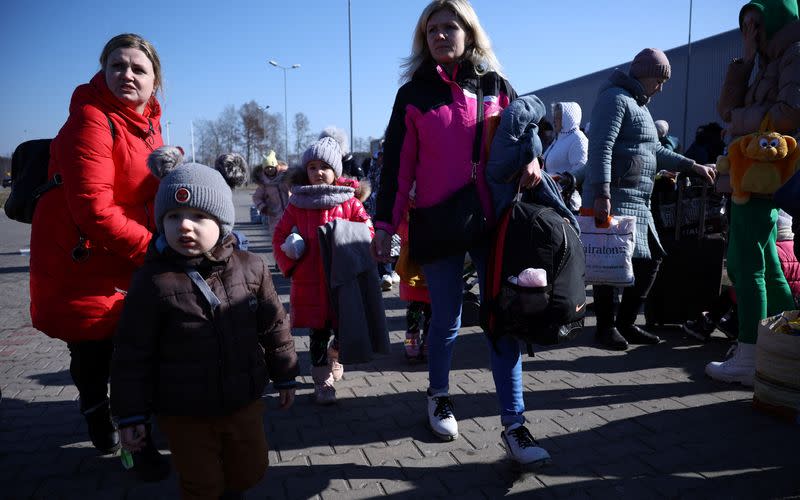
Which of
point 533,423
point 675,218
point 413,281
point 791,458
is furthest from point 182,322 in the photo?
point 675,218

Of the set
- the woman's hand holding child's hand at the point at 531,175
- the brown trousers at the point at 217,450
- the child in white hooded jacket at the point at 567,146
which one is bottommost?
the brown trousers at the point at 217,450

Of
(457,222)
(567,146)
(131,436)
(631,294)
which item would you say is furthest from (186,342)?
(567,146)

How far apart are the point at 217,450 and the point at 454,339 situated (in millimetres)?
1327

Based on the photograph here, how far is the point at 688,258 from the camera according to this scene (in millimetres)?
4969

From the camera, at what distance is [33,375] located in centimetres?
434

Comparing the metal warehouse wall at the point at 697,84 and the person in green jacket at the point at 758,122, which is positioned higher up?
the metal warehouse wall at the point at 697,84

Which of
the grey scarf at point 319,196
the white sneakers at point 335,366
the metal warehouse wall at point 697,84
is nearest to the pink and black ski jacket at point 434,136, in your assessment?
the grey scarf at point 319,196

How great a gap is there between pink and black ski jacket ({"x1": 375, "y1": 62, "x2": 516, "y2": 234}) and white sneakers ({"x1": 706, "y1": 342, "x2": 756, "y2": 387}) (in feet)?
7.11

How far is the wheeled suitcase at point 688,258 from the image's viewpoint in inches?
193

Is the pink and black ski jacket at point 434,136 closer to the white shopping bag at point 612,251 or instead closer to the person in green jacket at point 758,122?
the person in green jacket at point 758,122

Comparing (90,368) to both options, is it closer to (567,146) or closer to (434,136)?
(434,136)

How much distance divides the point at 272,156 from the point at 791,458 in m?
7.85

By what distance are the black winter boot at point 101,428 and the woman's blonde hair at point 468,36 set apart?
233 centimetres

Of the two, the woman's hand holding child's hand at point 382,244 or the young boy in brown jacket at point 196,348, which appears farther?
the woman's hand holding child's hand at point 382,244
